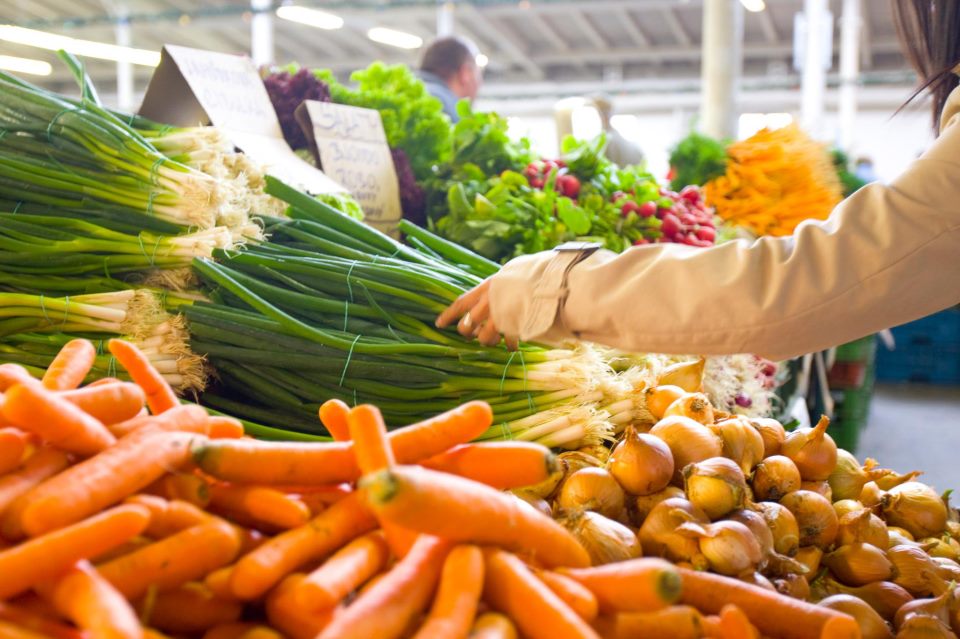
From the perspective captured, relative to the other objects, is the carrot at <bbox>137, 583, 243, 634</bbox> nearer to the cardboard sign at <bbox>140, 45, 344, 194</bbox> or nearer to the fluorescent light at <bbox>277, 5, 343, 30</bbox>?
the cardboard sign at <bbox>140, 45, 344, 194</bbox>

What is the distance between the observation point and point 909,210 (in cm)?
137

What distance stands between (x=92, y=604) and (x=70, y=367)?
60cm

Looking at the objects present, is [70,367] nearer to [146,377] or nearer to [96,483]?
[146,377]

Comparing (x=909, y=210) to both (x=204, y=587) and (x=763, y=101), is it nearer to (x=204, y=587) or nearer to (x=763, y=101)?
(x=204, y=587)

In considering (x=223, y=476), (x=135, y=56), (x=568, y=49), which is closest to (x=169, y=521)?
(x=223, y=476)

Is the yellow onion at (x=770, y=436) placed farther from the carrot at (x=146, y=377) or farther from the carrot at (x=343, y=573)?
the carrot at (x=146, y=377)

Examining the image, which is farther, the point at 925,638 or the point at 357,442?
the point at 925,638

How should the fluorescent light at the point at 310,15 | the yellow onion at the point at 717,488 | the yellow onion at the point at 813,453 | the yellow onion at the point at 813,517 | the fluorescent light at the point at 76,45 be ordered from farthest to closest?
the fluorescent light at the point at 310,15, the fluorescent light at the point at 76,45, the yellow onion at the point at 813,453, the yellow onion at the point at 813,517, the yellow onion at the point at 717,488

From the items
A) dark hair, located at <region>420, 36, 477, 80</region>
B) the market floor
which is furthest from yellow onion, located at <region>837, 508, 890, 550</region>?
dark hair, located at <region>420, 36, 477, 80</region>

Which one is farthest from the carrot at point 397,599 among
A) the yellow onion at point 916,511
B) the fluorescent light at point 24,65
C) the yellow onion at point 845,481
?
the fluorescent light at point 24,65

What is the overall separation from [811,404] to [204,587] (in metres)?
3.84

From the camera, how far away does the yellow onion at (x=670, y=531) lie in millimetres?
1344

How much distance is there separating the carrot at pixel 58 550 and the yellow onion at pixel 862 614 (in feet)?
3.35

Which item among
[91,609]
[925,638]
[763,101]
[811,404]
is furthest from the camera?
[763,101]
